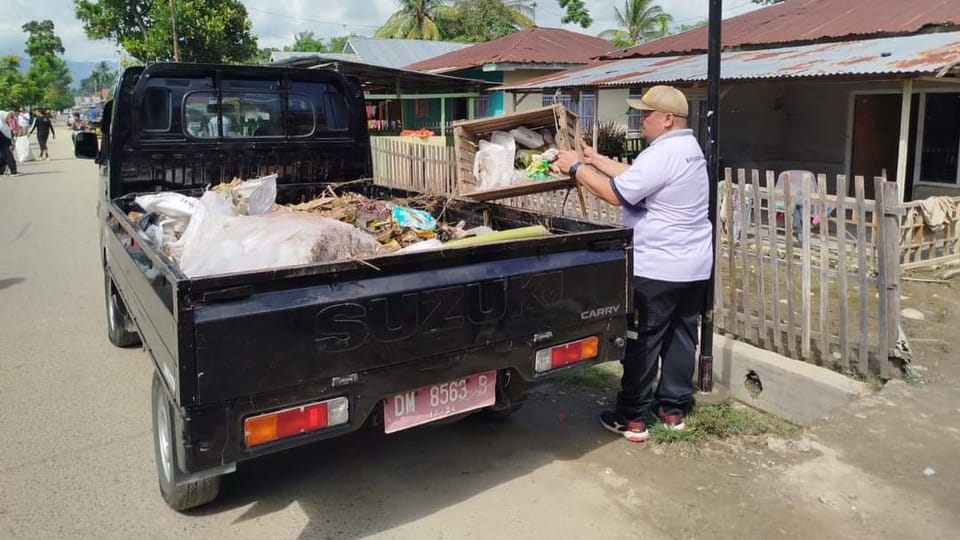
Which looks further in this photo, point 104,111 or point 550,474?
point 104,111

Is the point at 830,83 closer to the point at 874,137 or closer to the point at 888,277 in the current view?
the point at 874,137

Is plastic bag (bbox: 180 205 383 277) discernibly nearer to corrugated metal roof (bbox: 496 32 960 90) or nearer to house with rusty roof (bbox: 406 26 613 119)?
corrugated metal roof (bbox: 496 32 960 90)

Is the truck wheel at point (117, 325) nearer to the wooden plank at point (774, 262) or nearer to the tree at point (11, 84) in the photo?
the wooden plank at point (774, 262)

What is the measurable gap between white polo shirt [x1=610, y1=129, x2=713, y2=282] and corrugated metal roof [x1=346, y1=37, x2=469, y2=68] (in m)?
26.8

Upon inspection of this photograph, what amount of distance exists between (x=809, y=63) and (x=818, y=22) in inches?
125

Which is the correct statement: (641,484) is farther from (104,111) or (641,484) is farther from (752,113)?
(752,113)

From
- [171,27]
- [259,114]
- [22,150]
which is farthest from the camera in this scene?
[171,27]

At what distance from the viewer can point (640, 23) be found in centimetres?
3097

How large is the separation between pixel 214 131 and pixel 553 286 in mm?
3084

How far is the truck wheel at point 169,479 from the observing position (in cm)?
322

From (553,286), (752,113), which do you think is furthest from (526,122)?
(752,113)

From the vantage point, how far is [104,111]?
18.6 feet

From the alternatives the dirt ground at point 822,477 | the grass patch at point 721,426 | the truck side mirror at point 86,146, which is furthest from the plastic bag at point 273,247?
the truck side mirror at point 86,146

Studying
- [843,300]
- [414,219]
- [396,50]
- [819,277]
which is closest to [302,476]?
[414,219]
